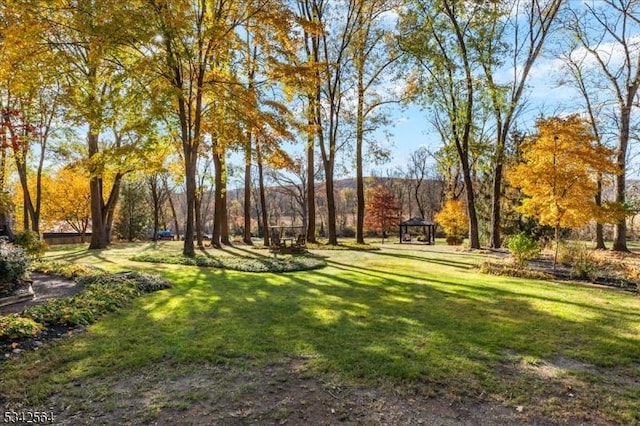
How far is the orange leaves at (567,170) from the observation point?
1091 cm

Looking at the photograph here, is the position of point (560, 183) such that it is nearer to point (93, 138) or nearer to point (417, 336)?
point (417, 336)

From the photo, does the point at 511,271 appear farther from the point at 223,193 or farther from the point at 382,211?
the point at 382,211

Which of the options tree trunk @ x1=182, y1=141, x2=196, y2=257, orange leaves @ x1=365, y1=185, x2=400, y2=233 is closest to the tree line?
tree trunk @ x1=182, y1=141, x2=196, y2=257

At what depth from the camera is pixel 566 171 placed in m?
11.0

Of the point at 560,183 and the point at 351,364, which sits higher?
the point at 560,183

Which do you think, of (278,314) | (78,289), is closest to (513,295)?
(278,314)

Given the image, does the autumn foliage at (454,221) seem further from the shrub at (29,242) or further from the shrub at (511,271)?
the shrub at (29,242)

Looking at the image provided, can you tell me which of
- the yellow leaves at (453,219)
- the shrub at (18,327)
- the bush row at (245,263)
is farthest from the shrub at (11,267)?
the yellow leaves at (453,219)

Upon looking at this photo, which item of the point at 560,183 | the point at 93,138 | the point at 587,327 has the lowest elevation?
the point at 587,327

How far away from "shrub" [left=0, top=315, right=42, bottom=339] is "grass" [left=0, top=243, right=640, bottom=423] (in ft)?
1.79

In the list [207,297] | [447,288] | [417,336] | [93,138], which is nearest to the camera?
[417,336]

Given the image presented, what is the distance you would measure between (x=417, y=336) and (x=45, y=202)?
31959 mm

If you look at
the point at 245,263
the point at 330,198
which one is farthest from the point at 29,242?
the point at 330,198

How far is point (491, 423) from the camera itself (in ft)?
9.55
